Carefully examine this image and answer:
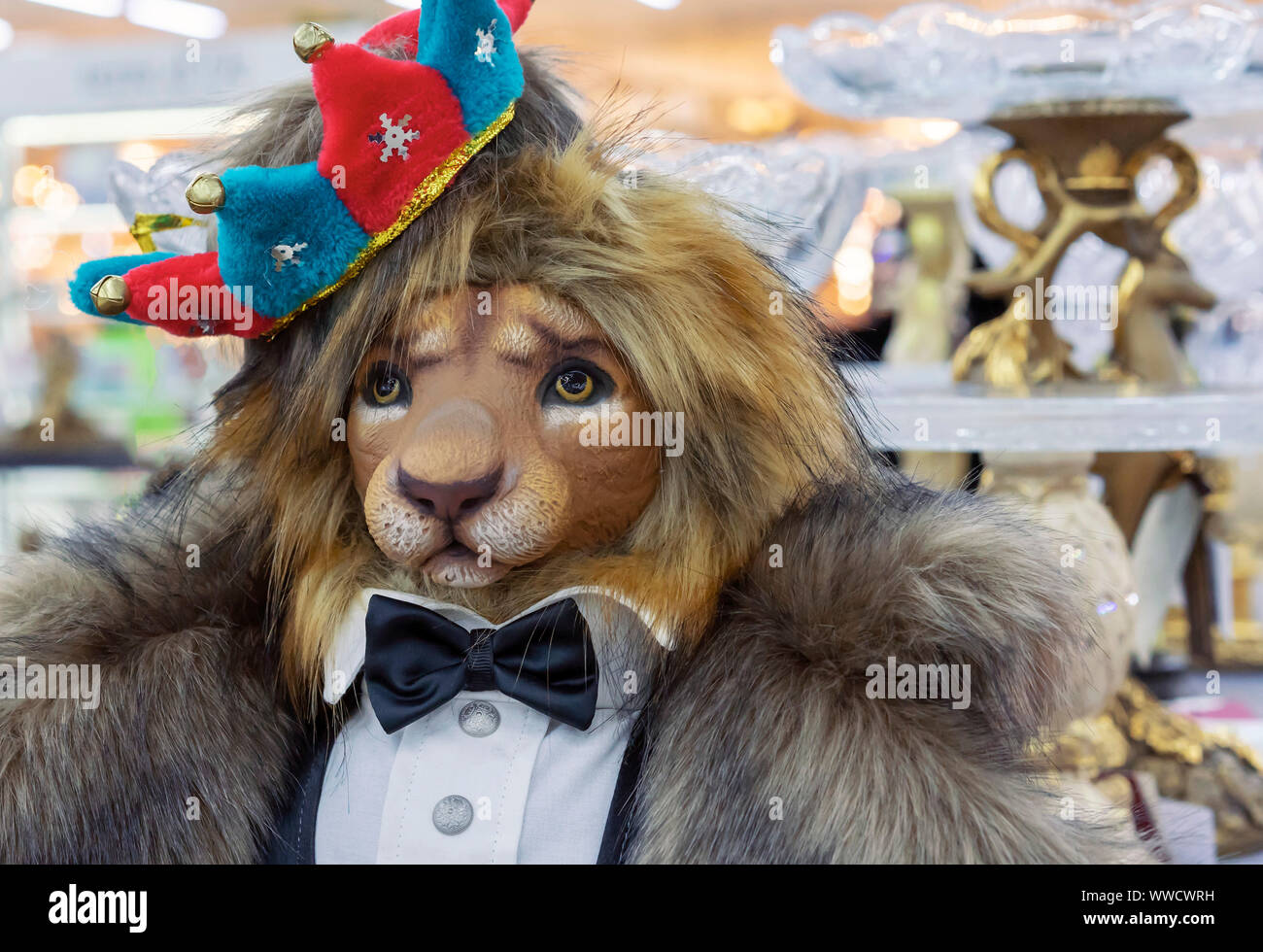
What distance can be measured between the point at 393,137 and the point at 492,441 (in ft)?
0.72

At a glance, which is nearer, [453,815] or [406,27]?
[453,815]

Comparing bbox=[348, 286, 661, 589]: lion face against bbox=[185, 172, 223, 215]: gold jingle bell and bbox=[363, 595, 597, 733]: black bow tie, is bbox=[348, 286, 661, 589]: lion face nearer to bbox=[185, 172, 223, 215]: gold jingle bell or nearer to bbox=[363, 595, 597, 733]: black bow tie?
bbox=[363, 595, 597, 733]: black bow tie

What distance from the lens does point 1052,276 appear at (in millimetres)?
1546

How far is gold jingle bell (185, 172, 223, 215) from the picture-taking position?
792mm

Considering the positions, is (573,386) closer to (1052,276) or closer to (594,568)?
(594,568)

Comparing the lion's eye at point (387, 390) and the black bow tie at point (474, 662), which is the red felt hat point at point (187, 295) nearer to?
the lion's eye at point (387, 390)

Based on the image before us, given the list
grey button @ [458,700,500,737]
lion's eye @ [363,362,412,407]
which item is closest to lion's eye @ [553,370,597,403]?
lion's eye @ [363,362,412,407]

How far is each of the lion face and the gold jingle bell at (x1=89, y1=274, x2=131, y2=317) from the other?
170 millimetres

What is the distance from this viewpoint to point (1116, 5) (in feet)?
4.58

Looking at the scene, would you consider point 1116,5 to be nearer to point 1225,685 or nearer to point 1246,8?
point 1246,8

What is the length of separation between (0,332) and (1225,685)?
337 centimetres

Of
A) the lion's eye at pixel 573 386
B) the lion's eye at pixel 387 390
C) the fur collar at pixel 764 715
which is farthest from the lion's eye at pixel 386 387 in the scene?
the fur collar at pixel 764 715

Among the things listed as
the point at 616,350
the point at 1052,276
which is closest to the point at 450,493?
the point at 616,350

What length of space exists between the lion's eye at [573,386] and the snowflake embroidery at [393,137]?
18 centimetres
